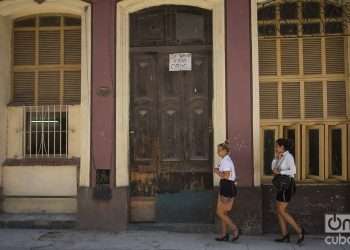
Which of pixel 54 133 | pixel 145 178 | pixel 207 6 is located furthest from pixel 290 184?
pixel 54 133

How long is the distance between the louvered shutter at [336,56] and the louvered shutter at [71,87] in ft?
14.3

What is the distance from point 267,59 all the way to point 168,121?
1991 millimetres

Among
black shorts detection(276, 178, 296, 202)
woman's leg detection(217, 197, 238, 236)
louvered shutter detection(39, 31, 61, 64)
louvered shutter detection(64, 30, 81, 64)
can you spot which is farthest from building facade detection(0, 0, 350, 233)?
black shorts detection(276, 178, 296, 202)

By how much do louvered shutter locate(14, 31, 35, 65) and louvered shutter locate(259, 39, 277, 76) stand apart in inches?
160

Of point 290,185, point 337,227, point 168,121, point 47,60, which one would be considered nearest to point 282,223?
point 290,185

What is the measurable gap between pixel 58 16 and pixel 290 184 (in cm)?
507

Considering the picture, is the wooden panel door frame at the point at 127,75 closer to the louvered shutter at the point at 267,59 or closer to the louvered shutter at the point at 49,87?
the louvered shutter at the point at 267,59

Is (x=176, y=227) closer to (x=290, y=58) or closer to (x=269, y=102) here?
(x=269, y=102)

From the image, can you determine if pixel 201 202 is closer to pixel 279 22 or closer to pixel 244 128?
pixel 244 128

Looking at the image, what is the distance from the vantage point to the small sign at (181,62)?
8.79m

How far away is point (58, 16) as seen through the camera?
934 cm

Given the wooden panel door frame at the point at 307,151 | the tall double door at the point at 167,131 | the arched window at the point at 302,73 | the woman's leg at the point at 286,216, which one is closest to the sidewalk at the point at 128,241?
the woman's leg at the point at 286,216

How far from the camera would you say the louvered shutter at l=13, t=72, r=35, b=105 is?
9.29 m

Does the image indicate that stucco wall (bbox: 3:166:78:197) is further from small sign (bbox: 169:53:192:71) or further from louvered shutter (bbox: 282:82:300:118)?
louvered shutter (bbox: 282:82:300:118)
